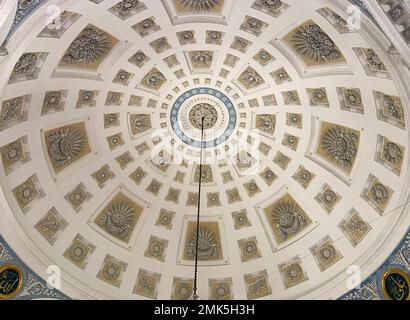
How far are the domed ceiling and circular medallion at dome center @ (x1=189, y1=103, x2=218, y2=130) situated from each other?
49 mm

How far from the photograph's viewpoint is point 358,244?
49.2ft

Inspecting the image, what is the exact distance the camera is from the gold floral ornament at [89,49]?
41.5 feet

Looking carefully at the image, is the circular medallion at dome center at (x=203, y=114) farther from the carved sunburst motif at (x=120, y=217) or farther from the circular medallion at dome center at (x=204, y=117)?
the carved sunburst motif at (x=120, y=217)

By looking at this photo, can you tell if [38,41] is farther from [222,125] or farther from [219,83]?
[222,125]

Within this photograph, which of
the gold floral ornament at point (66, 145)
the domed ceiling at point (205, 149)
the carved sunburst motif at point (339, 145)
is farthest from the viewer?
the gold floral ornament at point (66, 145)

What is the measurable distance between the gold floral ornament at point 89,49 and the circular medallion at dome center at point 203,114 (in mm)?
4888

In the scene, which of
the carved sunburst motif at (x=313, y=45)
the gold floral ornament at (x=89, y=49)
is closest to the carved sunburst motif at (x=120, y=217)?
the gold floral ornament at (x=89, y=49)

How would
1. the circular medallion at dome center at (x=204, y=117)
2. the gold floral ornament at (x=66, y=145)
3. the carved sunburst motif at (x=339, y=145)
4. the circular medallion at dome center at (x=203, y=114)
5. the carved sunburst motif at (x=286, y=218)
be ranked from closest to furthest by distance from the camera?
the carved sunburst motif at (x=339, y=145) < the gold floral ornament at (x=66, y=145) < the carved sunburst motif at (x=286, y=218) < the circular medallion at dome center at (x=204, y=117) < the circular medallion at dome center at (x=203, y=114)

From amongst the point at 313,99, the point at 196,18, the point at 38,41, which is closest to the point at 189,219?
the point at 313,99

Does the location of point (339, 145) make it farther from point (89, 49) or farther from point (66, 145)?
point (66, 145)

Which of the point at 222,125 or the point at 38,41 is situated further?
the point at 222,125
